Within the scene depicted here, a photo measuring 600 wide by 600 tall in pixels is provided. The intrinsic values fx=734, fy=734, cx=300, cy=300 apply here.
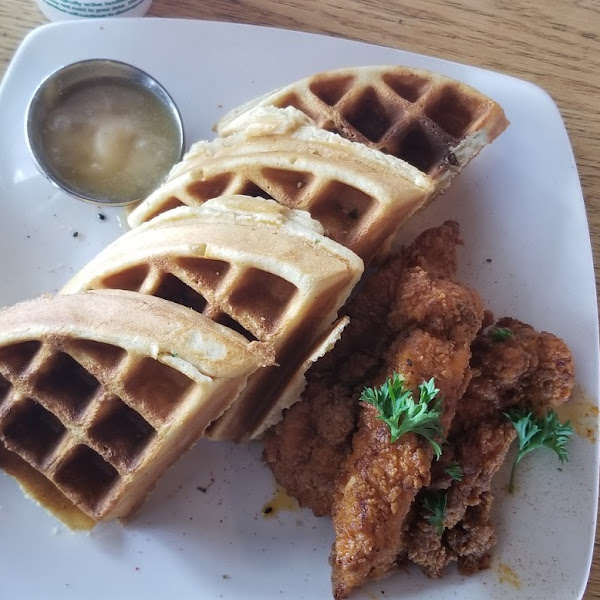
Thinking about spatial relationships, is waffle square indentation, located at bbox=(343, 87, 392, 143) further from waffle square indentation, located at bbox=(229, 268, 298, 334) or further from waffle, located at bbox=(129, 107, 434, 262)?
waffle square indentation, located at bbox=(229, 268, 298, 334)

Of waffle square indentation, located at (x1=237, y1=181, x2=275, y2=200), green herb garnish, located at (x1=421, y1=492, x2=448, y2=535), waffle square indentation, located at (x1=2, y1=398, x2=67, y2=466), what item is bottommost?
waffle square indentation, located at (x1=2, y1=398, x2=67, y2=466)

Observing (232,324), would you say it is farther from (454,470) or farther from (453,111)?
(453,111)

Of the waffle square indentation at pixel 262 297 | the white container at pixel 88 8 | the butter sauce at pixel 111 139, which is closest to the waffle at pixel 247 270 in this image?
the waffle square indentation at pixel 262 297

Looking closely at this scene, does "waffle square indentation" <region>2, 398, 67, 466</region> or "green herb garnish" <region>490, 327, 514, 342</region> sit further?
"green herb garnish" <region>490, 327, 514, 342</region>

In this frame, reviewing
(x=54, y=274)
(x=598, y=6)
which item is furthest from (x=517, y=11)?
(x=54, y=274)

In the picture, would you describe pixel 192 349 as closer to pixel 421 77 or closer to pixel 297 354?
pixel 297 354

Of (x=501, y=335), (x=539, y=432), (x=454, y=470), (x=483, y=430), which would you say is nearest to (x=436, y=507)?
(x=454, y=470)

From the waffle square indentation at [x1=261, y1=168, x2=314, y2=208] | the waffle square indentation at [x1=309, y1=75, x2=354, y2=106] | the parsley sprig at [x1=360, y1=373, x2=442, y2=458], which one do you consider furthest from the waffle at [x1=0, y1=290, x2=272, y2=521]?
the waffle square indentation at [x1=309, y1=75, x2=354, y2=106]
